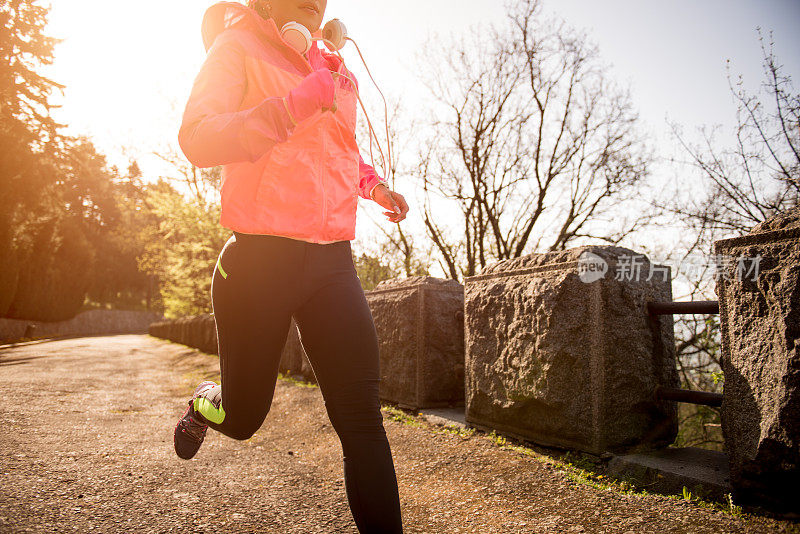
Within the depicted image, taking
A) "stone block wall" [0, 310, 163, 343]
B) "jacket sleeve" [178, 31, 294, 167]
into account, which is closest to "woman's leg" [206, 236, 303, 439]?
"jacket sleeve" [178, 31, 294, 167]

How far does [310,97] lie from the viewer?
154 centimetres

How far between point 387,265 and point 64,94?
14.0 metres

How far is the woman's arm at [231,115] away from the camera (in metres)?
1.49

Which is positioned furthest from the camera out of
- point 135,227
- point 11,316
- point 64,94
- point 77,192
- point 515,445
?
point 135,227

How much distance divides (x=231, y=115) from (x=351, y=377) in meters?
0.91

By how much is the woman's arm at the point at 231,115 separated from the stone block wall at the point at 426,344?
295cm

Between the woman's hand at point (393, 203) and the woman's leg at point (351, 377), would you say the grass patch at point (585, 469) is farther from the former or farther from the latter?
the woman's hand at point (393, 203)

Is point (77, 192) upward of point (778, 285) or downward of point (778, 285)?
upward

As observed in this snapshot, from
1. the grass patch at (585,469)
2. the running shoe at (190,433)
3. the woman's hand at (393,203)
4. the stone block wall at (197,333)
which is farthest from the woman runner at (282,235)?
the stone block wall at (197,333)

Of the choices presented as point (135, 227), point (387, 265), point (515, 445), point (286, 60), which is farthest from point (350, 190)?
point (135, 227)

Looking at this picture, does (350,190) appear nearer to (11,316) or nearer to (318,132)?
(318,132)

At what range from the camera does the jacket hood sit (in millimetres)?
1744

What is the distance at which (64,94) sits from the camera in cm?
1798

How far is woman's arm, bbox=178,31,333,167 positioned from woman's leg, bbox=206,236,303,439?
31 cm
